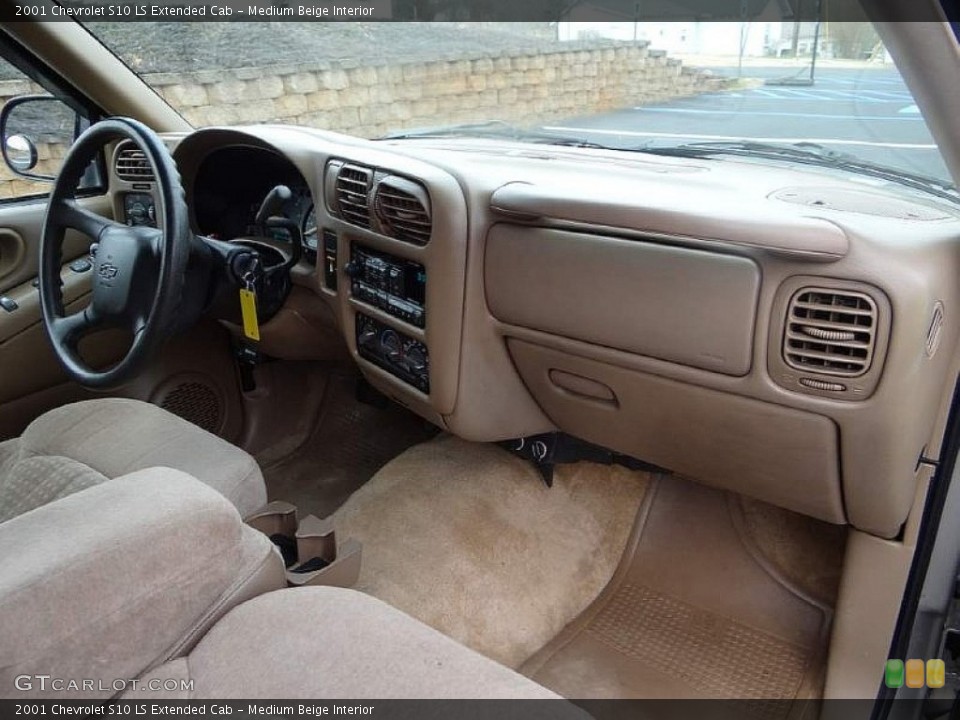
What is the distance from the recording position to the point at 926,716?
154 centimetres

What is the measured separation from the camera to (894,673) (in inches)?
60.8

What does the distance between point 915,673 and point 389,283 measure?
1.34m

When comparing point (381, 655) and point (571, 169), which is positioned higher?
point (571, 169)

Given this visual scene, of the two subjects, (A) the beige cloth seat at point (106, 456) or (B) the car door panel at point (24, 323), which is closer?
(A) the beige cloth seat at point (106, 456)

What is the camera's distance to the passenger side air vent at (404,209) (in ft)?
5.51

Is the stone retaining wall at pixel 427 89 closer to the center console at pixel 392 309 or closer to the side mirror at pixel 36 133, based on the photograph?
the side mirror at pixel 36 133

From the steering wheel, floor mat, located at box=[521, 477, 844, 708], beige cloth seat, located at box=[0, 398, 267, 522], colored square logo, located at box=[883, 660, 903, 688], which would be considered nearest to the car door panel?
the steering wheel

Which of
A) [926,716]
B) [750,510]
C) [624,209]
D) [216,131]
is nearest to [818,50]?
[624,209]

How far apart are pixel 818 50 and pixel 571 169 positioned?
1.84ft

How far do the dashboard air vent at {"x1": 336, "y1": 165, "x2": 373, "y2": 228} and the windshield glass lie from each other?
0.72m

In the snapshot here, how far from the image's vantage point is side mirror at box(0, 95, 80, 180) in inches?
96.0

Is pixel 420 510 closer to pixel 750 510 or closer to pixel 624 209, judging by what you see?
pixel 750 510

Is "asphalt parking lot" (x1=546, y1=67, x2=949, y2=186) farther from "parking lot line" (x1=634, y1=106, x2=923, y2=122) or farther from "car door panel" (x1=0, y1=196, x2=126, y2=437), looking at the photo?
"car door panel" (x1=0, y1=196, x2=126, y2=437)

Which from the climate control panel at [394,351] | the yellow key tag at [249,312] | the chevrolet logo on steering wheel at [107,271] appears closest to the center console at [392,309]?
the climate control panel at [394,351]
